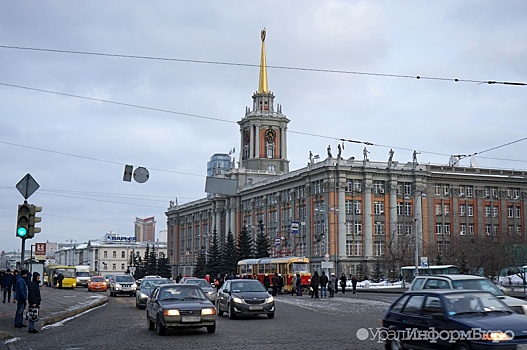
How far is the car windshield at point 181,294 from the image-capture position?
63.1ft

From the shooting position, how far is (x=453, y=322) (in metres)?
11.6

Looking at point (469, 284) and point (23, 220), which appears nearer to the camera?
point (469, 284)

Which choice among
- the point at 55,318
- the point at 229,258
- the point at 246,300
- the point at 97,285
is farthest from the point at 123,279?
the point at 229,258

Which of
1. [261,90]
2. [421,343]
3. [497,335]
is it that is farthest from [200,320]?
[261,90]

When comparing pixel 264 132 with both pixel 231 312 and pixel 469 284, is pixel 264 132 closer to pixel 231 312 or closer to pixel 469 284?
pixel 231 312

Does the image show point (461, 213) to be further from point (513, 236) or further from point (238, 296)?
point (238, 296)

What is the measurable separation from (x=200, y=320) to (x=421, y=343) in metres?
7.63

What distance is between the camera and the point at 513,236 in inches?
3546

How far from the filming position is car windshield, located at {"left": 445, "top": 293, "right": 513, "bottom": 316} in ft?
39.0

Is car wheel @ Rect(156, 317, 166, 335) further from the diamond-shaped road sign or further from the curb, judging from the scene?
the diamond-shaped road sign

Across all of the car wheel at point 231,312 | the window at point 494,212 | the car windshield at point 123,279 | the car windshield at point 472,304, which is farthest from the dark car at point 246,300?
the window at point 494,212

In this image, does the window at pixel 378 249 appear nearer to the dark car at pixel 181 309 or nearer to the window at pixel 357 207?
the window at pixel 357 207

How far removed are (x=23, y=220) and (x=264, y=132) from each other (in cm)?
10294

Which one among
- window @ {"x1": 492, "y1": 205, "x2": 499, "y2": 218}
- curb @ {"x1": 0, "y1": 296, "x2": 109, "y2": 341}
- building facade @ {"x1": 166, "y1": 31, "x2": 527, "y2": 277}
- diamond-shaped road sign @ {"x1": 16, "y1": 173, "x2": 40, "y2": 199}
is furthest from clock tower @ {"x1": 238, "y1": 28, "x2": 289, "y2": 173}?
diamond-shaped road sign @ {"x1": 16, "y1": 173, "x2": 40, "y2": 199}
